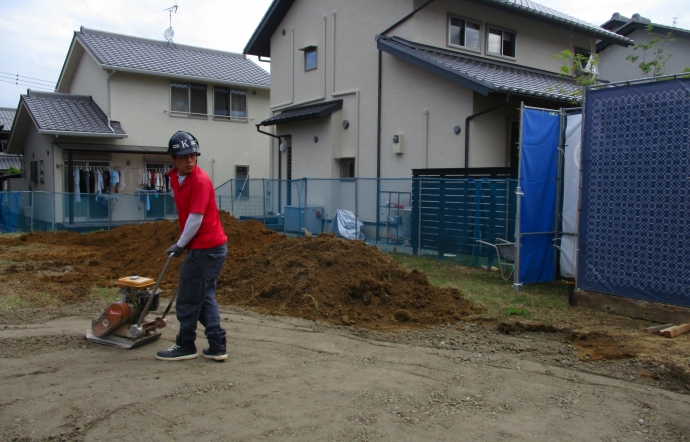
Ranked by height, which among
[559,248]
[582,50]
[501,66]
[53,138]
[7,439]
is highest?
[582,50]

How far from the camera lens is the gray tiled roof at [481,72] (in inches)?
489

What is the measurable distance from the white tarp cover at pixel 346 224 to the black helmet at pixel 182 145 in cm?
986

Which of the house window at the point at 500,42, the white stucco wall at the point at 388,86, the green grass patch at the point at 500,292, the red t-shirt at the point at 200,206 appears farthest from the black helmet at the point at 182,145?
the house window at the point at 500,42

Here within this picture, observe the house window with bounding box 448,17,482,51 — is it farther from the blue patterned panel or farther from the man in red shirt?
the man in red shirt

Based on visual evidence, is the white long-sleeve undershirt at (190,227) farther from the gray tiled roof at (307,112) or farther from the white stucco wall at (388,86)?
the gray tiled roof at (307,112)

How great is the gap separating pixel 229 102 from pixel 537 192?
18.6 metres

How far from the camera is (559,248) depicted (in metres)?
9.43

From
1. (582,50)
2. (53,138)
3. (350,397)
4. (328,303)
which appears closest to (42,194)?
(53,138)

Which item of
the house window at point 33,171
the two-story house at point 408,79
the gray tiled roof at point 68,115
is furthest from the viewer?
the house window at point 33,171

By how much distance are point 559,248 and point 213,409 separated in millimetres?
7078

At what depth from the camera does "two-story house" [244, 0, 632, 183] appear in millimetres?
13594

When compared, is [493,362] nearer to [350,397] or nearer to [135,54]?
[350,397]

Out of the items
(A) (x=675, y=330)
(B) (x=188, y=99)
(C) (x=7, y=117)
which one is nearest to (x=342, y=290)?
(A) (x=675, y=330)

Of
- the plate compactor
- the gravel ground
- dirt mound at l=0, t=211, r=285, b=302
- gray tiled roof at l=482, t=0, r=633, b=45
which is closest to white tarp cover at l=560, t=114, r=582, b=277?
the gravel ground
